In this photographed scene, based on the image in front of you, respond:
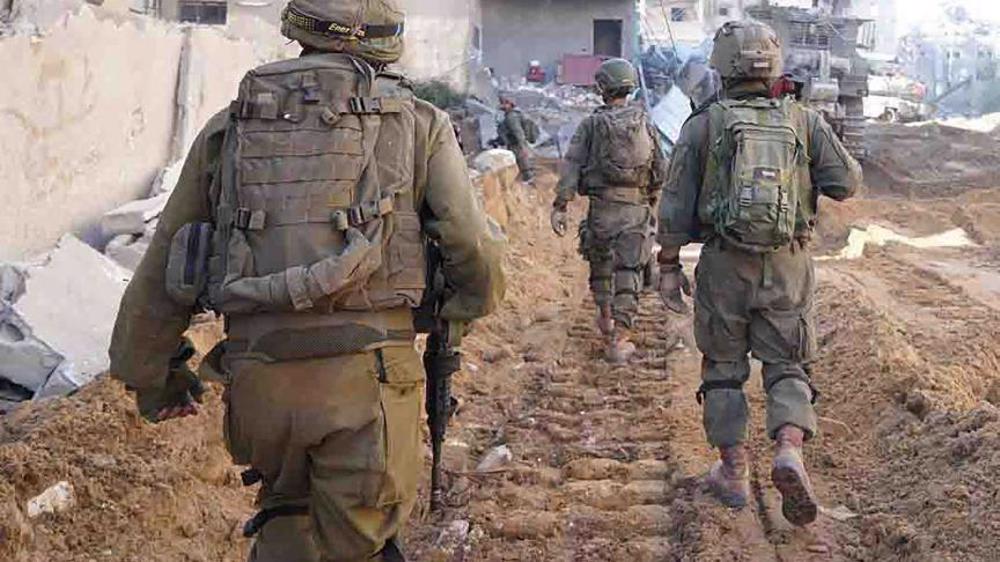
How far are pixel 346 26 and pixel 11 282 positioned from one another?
431cm

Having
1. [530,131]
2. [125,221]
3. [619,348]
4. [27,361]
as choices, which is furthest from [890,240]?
[27,361]

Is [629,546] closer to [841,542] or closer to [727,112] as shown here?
[841,542]

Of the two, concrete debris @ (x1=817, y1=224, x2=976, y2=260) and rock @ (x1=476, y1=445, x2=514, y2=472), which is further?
concrete debris @ (x1=817, y1=224, x2=976, y2=260)

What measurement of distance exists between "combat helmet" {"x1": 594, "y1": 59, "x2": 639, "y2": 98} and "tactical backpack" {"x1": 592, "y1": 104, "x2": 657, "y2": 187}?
0.15m

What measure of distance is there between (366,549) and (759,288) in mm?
2292

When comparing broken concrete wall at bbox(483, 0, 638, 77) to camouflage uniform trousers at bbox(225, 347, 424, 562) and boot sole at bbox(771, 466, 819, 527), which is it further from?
camouflage uniform trousers at bbox(225, 347, 424, 562)

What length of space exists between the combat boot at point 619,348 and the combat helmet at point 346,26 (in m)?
4.96

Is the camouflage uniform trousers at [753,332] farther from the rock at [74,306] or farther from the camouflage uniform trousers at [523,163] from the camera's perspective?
the camouflage uniform trousers at [523,163]

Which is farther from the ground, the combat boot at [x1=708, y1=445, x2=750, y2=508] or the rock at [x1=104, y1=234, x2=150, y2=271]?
the rock at [x1=104, y1=234, x2=150, y2=271]

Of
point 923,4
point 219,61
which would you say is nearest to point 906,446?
point 219,61

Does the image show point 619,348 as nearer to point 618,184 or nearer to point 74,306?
point 618,184

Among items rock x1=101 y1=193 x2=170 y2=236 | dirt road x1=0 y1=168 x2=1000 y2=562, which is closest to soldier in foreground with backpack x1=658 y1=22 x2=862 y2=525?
dirt road x1=0 y1=168 x2=1000 y2=562

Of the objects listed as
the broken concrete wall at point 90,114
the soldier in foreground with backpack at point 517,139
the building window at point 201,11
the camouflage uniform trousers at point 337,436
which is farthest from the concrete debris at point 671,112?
the camouflage uniform trousers at point 337,436

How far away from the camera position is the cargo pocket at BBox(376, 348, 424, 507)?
10.3 ft
